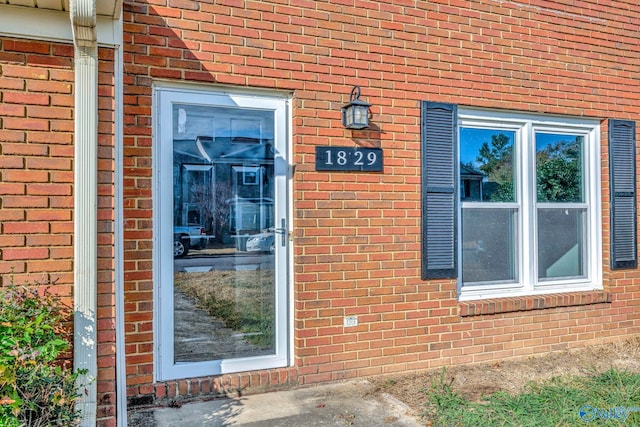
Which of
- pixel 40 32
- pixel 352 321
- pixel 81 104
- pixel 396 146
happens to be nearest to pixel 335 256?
pixel 352 321

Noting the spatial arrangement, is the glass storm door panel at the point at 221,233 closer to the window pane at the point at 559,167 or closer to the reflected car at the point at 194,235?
the reflected car at the point at 194,235

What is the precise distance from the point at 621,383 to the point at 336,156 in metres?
2.75

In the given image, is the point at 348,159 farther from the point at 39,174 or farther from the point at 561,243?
the point at 561,243

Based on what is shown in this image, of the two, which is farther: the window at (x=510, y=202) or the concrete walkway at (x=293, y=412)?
the window at (x=510, y=202)

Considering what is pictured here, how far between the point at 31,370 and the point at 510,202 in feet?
13.5

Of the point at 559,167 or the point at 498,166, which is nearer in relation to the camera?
the point at 498,166

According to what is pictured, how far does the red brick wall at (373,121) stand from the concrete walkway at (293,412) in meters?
0.16

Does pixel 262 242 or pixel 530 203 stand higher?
pixel 530 203

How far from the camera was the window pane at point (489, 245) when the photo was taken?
4711 millimetres

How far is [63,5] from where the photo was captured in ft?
9.43


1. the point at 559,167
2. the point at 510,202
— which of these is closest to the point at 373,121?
the point at 510,202

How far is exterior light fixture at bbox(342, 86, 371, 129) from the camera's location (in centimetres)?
398

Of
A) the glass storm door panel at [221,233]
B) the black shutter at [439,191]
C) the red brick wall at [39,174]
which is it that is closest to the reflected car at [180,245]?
the glass storm door panel at [221,233]

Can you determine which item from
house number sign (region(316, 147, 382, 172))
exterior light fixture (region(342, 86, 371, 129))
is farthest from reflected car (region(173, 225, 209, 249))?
exterior light fixture (region(342, 86, 371, 129))
